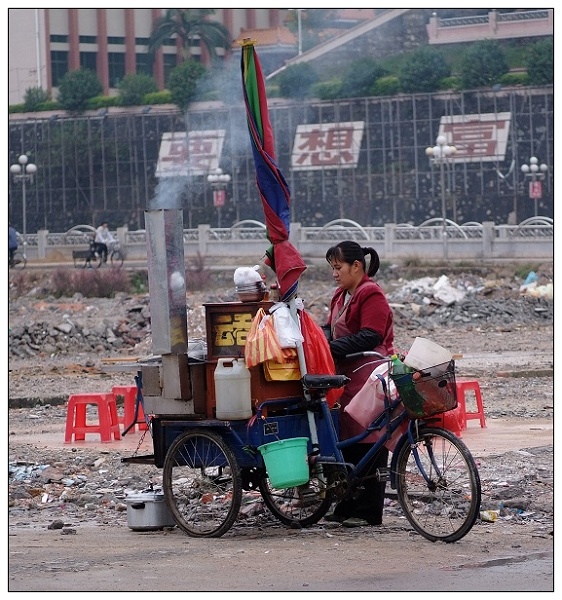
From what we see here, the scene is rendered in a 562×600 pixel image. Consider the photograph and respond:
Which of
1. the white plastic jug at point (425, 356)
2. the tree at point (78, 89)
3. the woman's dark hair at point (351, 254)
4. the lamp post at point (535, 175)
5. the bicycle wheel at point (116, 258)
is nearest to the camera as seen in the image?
the white plastic jug at point (425, 356)

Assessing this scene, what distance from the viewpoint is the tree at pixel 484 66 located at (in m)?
51.0

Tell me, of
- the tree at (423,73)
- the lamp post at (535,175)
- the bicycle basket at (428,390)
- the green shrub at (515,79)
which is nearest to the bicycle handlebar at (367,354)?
the bicycle basket at (428,390)

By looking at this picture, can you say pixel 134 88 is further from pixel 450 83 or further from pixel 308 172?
pixel 450 83

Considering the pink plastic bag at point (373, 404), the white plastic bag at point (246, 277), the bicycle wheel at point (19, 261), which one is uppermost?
the white plastic bag at point (246, 277)

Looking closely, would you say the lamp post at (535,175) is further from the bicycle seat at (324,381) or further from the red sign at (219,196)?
the bicycle seat at (324,381)

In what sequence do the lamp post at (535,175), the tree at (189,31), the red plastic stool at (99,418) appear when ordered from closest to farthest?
the red plastic stool at (99,418)
the lamp post at (535,175)
the tree at (189,31)

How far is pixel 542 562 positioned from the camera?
19.1ft

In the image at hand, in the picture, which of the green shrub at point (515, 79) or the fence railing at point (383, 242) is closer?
the fence railing at point (383, 242)

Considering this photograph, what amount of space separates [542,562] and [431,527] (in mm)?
673

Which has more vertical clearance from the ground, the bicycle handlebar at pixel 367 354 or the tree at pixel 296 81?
the tree at pixel 296 81

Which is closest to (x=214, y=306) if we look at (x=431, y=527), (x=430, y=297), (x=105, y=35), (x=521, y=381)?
(x=431, y=527)

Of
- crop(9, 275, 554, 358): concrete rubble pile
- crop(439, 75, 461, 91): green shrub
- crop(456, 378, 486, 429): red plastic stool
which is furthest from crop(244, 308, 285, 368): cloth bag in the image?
crop(439, 75, 461, 91): green shrub

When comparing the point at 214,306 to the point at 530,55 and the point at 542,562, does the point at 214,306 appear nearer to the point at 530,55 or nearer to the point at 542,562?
the point at 542,562

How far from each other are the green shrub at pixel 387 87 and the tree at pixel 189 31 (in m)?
7.14
